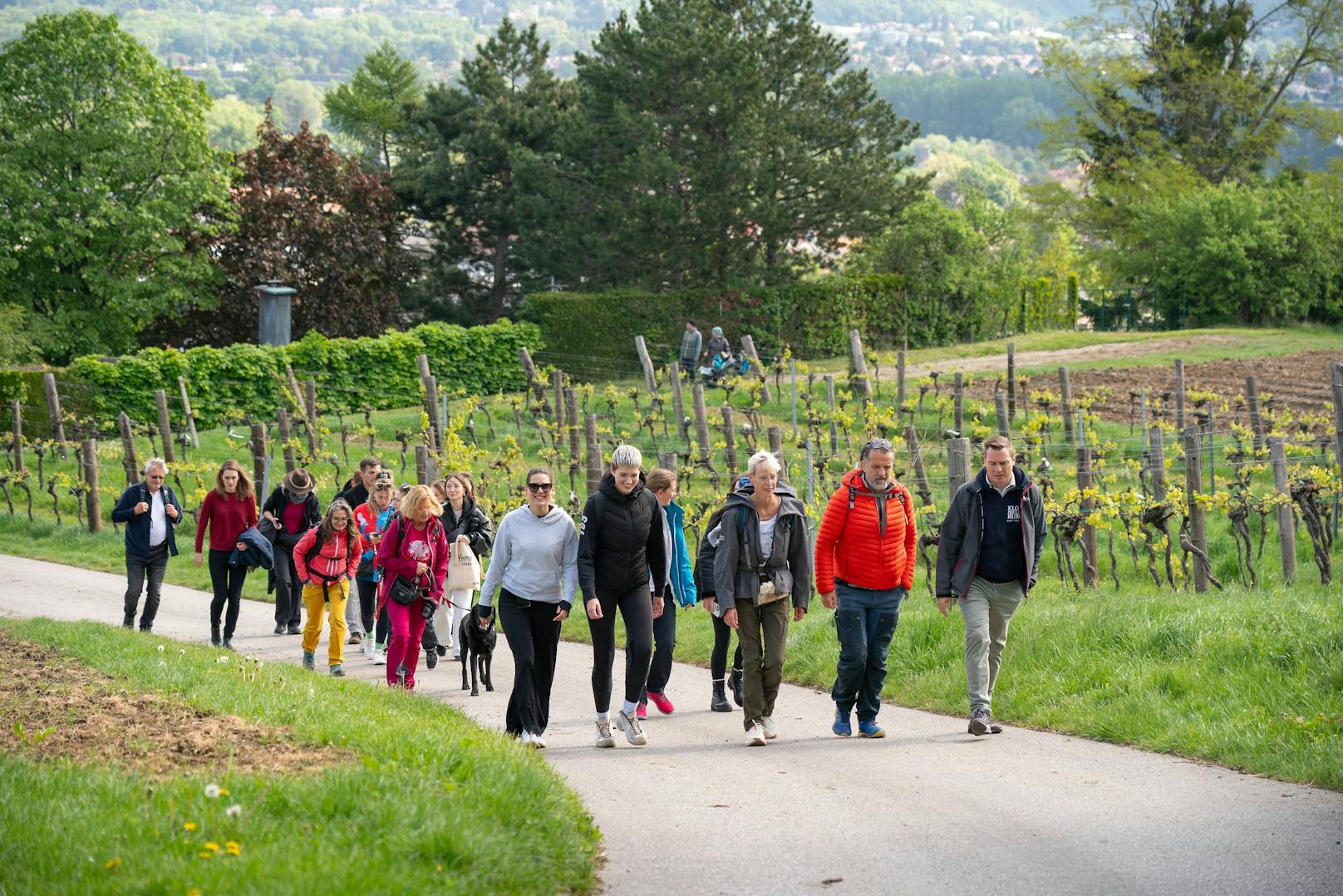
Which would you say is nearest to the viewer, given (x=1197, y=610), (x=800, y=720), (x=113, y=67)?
(x=800, y=720)

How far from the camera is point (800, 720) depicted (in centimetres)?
1030

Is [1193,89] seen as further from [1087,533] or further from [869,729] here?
[869,729]

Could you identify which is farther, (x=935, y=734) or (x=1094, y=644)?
(x=1094, y=644)

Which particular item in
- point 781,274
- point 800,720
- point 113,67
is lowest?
point 800,720

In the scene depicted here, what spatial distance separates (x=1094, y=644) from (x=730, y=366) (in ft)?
85.1

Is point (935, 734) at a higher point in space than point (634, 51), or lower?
lower

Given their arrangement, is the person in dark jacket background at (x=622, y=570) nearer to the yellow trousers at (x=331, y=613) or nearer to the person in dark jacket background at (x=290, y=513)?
the yellow trousers at (x=331, y=613)

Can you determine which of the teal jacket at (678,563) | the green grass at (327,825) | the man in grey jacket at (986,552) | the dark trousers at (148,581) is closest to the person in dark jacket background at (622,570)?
the teal jacket at (678,563)

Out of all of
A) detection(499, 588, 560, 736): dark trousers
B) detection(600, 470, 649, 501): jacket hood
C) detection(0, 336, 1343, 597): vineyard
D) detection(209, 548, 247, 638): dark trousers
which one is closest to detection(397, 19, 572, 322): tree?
detection(0, 336, 1343, 597): vineyard

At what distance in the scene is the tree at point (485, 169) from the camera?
51688 millimetres

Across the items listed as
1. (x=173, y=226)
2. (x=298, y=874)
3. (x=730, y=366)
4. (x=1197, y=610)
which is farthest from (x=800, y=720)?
(x=173, y=226)

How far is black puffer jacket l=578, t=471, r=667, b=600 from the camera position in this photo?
30.5ft

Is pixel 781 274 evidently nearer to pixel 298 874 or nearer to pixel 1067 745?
pixel 1067 745

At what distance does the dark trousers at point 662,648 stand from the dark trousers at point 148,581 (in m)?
5.56
